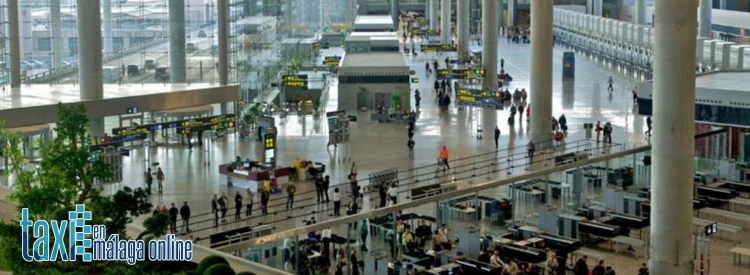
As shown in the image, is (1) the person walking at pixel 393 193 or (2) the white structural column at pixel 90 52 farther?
(2) the white structural column at pixel 90 52

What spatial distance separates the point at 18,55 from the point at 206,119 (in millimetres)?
8048

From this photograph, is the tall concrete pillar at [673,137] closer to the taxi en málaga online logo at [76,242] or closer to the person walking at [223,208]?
the person walking at [223,208]

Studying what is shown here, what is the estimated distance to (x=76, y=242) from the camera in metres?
14.3

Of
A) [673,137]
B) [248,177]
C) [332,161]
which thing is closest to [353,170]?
[248,177]

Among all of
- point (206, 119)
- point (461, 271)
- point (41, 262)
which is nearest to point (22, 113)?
point (206, 119)

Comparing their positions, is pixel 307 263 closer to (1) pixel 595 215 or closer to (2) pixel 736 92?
(1) pixel 595 215

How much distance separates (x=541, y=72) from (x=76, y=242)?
35097 millimetres

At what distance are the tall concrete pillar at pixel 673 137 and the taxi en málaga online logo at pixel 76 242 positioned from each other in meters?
16.4

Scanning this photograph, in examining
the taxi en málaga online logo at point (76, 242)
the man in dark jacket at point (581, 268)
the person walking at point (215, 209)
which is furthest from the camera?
the person walking at point (215, 209)

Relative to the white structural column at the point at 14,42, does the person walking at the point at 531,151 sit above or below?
below

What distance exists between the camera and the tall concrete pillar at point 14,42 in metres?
44.2

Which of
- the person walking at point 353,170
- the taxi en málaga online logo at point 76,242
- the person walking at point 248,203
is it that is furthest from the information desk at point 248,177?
the taxi en málaga online logo at point 76,242

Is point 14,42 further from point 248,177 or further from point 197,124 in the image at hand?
point 248,177

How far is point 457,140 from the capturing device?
4706cm
